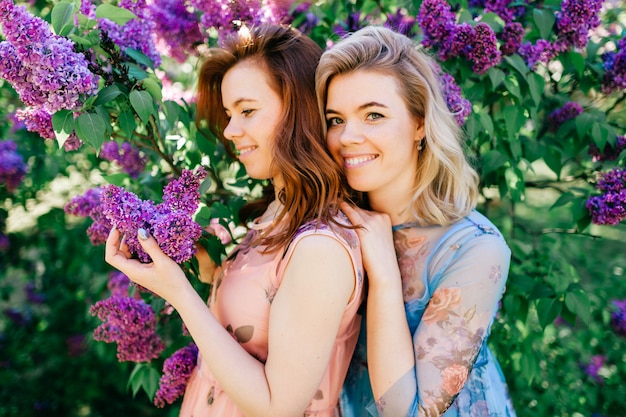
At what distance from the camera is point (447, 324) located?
1530 millimetres

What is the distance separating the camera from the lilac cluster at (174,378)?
6.06 ft

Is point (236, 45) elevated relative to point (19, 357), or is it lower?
elevated

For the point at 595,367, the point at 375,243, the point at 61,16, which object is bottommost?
the point at 595,367

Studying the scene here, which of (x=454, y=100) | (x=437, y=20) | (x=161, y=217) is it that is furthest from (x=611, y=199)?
(x=161, y=217)

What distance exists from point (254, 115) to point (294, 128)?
138 millimetres

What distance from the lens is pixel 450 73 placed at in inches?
78.1

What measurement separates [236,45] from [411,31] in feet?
3.06

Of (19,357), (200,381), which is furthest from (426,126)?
(19,357)

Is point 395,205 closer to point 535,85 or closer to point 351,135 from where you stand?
point 351,135

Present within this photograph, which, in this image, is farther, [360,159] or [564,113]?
[564,113]

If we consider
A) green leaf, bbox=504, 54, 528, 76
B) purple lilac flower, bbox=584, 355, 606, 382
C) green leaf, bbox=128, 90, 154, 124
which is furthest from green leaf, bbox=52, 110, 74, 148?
purple lilac flower, bbox=584, 355, 606, 382

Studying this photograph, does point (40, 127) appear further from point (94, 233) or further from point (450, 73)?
point (450, 73)

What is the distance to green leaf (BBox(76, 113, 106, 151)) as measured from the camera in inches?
57.0

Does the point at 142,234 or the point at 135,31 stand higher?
the point at 135,31
